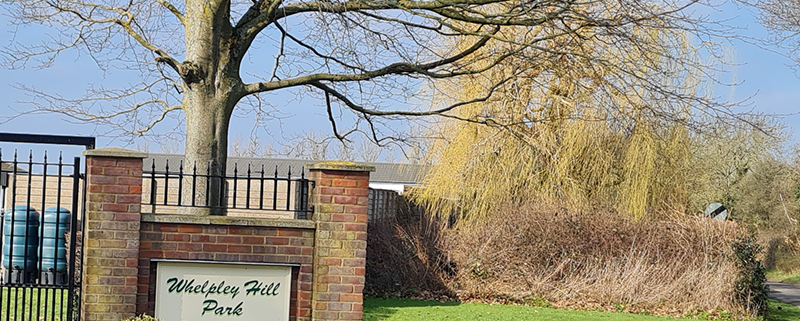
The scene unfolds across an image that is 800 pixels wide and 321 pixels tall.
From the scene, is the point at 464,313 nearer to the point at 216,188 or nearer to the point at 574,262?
the point at 574,262

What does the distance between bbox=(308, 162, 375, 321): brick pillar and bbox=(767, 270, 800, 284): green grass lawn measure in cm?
2403

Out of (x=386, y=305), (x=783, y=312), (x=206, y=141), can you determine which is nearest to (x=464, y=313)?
(x=386, y=305)

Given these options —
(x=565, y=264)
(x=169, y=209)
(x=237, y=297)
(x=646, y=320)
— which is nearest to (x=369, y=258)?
(x=565, y=264)

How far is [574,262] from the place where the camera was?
16172mm

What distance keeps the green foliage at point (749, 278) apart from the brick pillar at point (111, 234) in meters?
11.5

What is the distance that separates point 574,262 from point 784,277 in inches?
713

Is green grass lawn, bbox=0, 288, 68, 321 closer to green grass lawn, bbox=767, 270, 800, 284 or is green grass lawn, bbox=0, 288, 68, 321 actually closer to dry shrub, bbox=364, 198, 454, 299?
dry shrub, bbox=364, 198, 454, 299

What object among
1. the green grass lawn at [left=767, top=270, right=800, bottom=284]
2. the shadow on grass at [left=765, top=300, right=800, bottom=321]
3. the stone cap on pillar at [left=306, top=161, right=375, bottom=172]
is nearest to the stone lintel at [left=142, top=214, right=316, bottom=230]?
the stone cap on pillar at [left=306, top=161, right=375, bottom=172]

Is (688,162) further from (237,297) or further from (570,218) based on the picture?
(237,297)

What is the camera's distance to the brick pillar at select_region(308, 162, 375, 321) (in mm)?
8969

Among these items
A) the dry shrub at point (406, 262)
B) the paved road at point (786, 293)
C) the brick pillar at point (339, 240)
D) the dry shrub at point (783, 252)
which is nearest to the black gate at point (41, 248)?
the brick pillar at point (339, 240)

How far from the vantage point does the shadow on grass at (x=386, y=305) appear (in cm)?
1279

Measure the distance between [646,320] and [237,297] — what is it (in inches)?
303

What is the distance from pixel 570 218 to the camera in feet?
54.1
